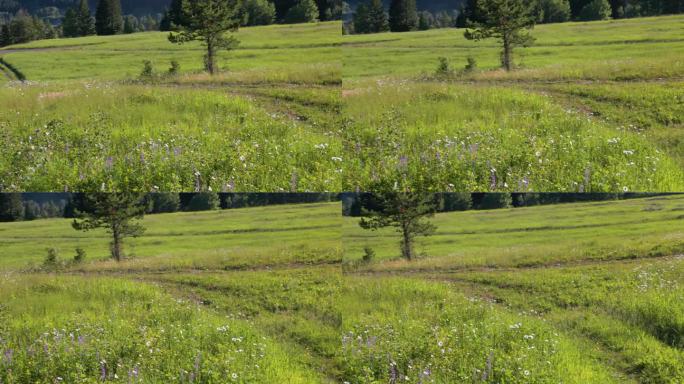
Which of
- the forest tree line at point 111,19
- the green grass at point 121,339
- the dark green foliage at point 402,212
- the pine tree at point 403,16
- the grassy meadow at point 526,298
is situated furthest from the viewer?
the forest tree line at point 111,19

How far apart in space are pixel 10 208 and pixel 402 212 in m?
6.01

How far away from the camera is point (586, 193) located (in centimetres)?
1037

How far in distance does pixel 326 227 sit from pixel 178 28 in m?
4.08

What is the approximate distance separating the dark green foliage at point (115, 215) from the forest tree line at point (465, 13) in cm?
429

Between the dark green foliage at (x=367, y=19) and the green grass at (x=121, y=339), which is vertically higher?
the dark green foliage at (x=367, y=19)

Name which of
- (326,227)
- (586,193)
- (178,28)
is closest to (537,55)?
(586,193)

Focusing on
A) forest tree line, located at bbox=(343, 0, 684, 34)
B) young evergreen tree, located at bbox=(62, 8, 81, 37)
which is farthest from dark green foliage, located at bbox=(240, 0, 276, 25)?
young evergreen tree, located at bbox=(62, 8, 81, 37)

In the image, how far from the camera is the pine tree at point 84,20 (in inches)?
461

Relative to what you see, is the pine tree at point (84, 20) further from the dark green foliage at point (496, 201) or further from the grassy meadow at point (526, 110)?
the dark green foliage at point (496, 201)

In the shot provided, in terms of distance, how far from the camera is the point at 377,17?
1127 centimetres

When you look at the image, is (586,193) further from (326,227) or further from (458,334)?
(326,227)

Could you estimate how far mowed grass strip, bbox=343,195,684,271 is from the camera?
1067 cm

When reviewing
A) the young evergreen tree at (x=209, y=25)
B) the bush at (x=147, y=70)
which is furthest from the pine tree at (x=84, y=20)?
the young evergreen tree at (x=209, y=25)

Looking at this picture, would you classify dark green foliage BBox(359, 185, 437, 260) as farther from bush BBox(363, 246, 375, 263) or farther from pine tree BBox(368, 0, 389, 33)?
pine tree BBox(368, 0, 389, 33)
